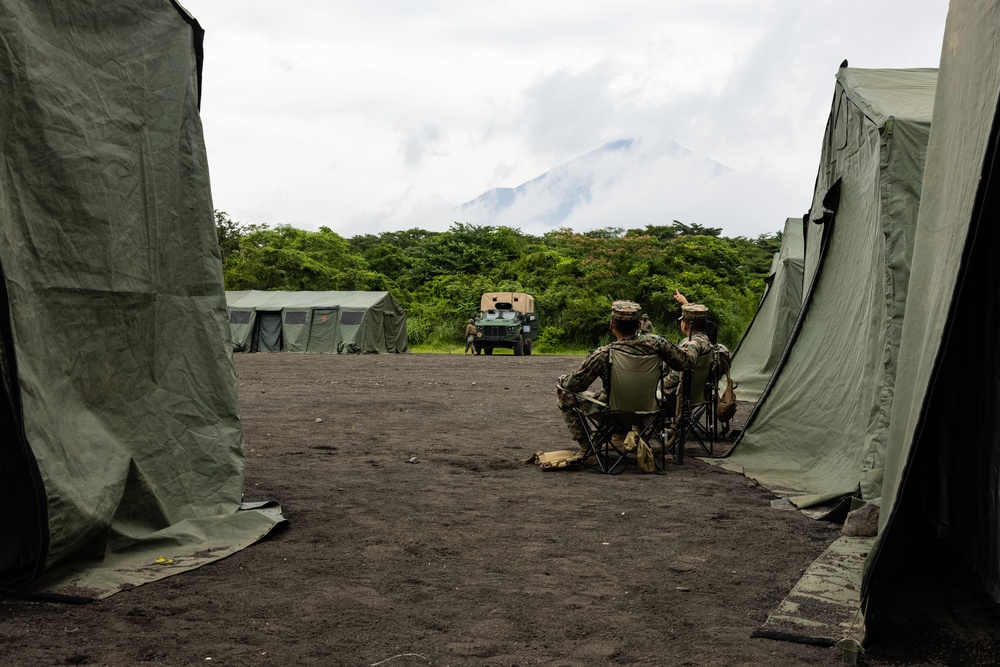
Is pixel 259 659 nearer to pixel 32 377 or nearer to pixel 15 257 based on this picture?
pixel 32 377

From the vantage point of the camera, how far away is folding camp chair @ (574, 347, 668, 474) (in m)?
6.85

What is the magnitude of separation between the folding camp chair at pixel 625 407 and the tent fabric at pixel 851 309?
0.91 meters

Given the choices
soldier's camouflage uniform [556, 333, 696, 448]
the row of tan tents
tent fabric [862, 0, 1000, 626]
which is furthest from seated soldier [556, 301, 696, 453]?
tent fabric [862, 0, 1000, 626]

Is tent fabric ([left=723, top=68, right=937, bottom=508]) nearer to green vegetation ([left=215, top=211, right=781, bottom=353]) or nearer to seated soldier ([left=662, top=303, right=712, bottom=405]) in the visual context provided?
seated soldier ([left=662, top=303, right=712, bottom=405])

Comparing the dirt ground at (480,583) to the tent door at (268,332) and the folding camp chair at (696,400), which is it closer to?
the folding camp chair at (696,400)

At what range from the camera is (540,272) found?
39.4m

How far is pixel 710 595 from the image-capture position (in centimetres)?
397

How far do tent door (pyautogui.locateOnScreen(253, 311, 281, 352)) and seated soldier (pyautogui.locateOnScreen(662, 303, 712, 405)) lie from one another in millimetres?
24268

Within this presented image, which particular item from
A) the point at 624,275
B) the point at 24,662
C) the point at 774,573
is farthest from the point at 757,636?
the point at 624,275

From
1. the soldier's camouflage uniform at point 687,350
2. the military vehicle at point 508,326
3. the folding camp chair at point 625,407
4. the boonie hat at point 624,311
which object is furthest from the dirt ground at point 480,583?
the military vehicle at point 508,326

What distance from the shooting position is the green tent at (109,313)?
391 centimetres

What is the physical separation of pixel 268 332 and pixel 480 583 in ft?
92.9

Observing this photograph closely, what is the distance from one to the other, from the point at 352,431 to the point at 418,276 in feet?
114

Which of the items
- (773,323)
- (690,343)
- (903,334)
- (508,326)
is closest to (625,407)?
(690,343)
